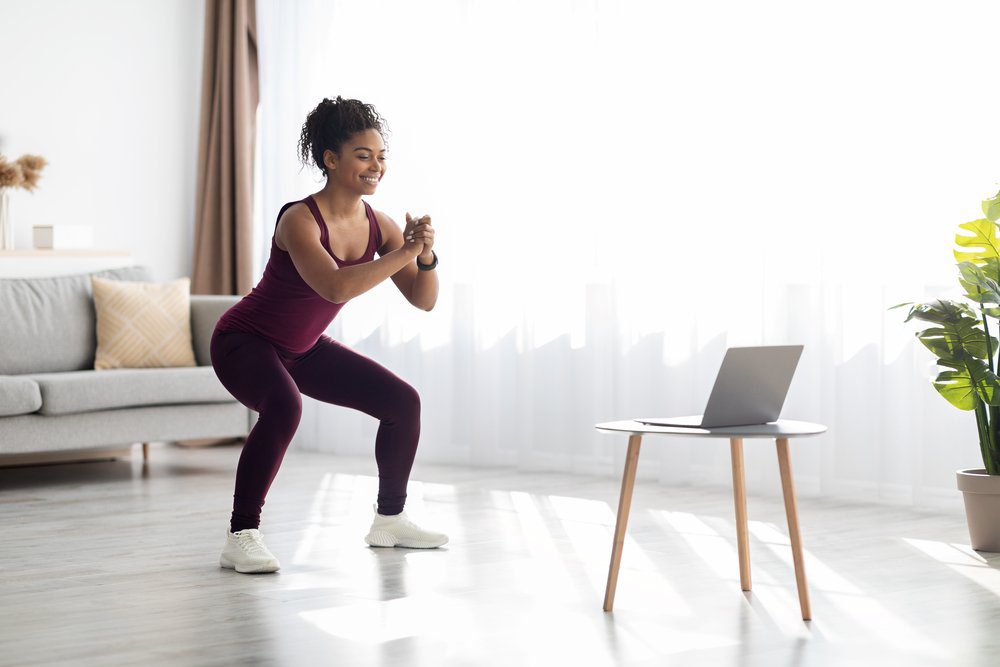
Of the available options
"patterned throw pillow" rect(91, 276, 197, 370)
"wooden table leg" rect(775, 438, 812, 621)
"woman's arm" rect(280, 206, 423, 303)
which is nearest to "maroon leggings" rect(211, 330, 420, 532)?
"woman's arm" rect(280, 206, 423, 303)

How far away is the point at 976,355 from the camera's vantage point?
3.39 metres

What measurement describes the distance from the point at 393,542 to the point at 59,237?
302cm

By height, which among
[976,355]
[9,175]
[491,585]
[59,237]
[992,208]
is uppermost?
[9,175]

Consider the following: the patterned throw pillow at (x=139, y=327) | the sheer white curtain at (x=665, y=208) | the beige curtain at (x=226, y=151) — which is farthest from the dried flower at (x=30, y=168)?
the sheer white curtain at (x=665, y=208)

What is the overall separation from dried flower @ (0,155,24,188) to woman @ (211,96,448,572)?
108 inches

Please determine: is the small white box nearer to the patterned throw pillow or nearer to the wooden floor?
the patterned throw pillow

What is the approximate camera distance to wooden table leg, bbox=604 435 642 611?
2627 mm

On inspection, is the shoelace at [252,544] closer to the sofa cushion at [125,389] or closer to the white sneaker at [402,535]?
the white sneaker at [402,535]

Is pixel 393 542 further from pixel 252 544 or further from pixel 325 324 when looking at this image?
pixel 325 324

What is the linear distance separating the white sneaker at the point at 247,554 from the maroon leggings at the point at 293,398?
38mm

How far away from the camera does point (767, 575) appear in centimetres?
306

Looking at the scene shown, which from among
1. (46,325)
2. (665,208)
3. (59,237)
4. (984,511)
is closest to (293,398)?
(984,511)

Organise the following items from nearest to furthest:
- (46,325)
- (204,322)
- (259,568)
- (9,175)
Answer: (259,568) → (46,325) → (204,322) → (9,175)

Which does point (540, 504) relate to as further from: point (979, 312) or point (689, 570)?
point (979, 312)
